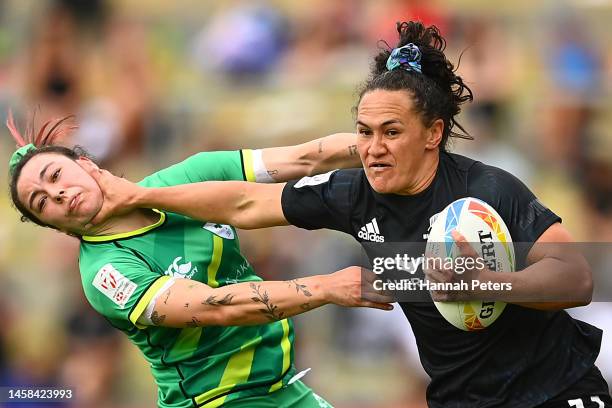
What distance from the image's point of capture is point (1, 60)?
920 centimetres

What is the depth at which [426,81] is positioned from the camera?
4.18 metres

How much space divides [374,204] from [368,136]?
0.30 m

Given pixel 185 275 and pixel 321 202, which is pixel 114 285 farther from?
pixel 321 202

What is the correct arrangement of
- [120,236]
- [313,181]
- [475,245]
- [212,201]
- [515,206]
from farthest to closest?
1. [120,236]
2. [212,201]
3. [313,181]
4. [515,206]
5. [475,245]

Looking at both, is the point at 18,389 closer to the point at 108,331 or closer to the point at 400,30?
the point at 108,331

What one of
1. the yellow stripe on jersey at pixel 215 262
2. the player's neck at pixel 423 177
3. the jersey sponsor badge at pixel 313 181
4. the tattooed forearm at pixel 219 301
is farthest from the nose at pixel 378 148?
the yellow stripe on jersey at pixel 215 262

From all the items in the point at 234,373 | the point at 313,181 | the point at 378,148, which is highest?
the point at 378,148

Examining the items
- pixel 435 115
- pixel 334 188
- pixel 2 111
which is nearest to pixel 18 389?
pixel 2 111

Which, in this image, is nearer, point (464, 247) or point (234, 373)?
point (464, 247)

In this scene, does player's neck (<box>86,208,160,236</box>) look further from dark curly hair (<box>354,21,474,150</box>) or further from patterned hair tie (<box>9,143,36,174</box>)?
dark curly hair (<box>354,21,474,150</box>)

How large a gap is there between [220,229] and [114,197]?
1.84ft

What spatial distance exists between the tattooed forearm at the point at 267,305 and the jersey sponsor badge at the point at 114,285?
588 millimetres

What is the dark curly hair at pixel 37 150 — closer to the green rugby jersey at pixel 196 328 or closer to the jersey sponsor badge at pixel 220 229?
the green rugby jersey at pixel 196 328

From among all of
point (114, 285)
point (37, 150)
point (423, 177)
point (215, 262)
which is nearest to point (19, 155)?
point (37, 150)
